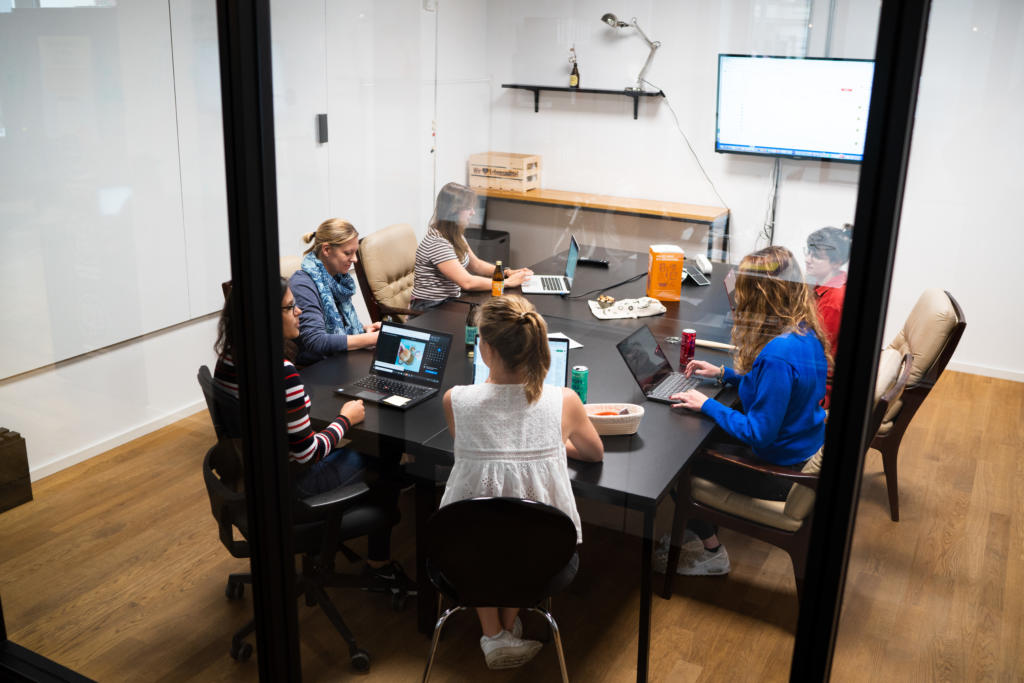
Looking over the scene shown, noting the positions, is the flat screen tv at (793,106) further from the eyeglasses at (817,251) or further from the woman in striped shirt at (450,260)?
the woman in striped shirt at (450,260)

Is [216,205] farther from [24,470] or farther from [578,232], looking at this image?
[24,470]

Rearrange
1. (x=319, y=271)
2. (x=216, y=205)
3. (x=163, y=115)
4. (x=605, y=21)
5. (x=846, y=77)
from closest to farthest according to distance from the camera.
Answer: (x=846, y=77)
(x=605, y=21)
(x=216, y=205)
(x=163, y=115)
(x=319, y=271)

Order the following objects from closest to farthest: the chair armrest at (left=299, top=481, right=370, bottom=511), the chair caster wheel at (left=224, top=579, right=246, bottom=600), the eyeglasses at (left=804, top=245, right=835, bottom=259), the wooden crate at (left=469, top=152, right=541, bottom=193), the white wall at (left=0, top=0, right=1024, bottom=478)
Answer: the white wall at (left=0, top=0, right=1024, bottom=478) → the eyeglasses at (left=804, top=245, right=835, bottom=259) → the wooden crate at (left=469, top=152, right=541, bottom=193) → the chair armrest at (left=299, top=481, right=370, bottom=511) → the chair caster wheel at (left=224, top=579, right=246, bottom=600)

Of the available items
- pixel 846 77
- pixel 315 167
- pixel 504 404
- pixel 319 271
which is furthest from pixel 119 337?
pixel 846 77

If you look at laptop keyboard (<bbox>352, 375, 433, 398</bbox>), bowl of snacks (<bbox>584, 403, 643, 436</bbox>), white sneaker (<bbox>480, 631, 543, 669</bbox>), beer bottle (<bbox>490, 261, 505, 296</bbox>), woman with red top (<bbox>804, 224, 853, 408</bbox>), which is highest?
woman with red top (<bbox>804, 224, 853, 408</bbox>)

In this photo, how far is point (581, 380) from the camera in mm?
2434

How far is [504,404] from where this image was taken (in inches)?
86.4

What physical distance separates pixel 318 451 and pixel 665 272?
42.3 inches

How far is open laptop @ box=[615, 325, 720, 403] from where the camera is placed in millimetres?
2258

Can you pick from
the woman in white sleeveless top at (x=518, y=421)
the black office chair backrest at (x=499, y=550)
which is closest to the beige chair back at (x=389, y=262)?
the woman in white sleeveless top at (x=518, y=421)

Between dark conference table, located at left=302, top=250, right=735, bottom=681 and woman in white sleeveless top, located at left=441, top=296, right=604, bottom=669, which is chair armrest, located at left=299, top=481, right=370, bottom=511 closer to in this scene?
dark conference table, located at left=302, top=250, right=735, bottom=681

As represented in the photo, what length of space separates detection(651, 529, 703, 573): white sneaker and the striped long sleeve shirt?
3.12ft

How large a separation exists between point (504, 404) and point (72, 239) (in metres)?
1.59

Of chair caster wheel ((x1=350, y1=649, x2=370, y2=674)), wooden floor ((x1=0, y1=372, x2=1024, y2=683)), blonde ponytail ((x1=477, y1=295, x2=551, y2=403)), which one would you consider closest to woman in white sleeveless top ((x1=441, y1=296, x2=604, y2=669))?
blonde ponytail ((x1=477, y1=295, x2=551, y2=403))
